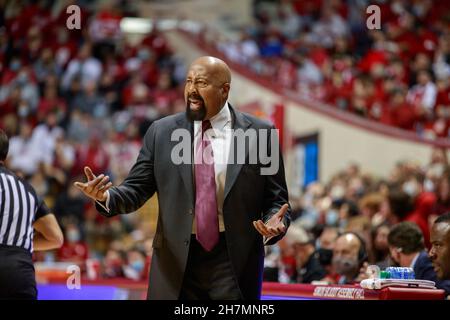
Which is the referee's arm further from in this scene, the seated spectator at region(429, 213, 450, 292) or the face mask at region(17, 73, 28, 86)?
the face mask at region(17, 73, 28, 86)

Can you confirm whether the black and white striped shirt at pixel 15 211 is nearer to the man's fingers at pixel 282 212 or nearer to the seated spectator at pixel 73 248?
the man's fingers at pixel 282 212

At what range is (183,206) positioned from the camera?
514 centimetres

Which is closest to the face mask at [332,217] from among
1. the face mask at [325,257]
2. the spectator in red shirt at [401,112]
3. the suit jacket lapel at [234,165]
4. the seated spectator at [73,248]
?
the seated spectator at [73,248]

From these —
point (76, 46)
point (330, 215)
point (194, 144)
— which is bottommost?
point (330, 215)

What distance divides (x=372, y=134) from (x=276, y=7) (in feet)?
23.4

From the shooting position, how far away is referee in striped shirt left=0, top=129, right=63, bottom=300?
5.27m

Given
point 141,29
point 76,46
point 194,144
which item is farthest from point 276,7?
point 194,144

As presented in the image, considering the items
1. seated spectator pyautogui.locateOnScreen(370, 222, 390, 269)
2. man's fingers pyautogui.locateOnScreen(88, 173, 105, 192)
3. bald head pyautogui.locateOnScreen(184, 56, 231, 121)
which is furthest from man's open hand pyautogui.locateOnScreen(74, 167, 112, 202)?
seated spectator pyautogui.locateOnScreen(370, 222, 390, 269)

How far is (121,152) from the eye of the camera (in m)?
16.2

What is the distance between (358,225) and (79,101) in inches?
363

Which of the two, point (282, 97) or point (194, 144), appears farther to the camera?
point (282, 97)

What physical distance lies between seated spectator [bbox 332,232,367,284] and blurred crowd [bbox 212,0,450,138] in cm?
714

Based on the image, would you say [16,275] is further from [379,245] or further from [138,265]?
[138,265]

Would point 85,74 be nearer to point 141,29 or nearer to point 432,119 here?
point 141,29
